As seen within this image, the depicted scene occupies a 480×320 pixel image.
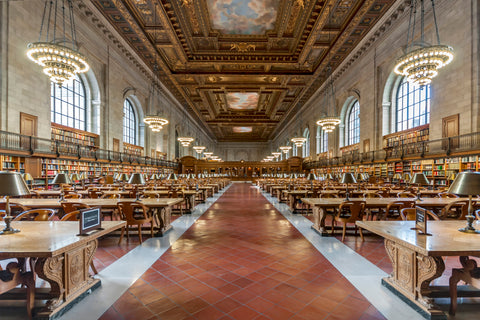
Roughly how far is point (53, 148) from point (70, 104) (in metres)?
3.92

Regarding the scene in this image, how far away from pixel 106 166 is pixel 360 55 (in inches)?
709

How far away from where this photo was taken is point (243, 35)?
13.4 meters

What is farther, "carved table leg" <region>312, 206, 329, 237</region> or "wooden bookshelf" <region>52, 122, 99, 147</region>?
"wooden bookshelf" <region>52, 122, 99, 147</region>

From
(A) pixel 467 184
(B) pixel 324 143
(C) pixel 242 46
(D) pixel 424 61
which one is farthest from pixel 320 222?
(B) pixel 324 143

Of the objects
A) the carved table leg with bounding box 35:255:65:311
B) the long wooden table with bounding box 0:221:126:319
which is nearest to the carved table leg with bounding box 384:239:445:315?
the long wooden table with bounding box 0:221:126:319

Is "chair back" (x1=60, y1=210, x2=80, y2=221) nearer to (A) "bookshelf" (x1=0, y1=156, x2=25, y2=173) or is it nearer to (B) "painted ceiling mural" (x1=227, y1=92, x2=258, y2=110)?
(A) "bookshelf" (x1=0, y1=156, x2=25, y2=173)

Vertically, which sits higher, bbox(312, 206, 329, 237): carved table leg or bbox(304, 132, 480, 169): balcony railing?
bbox(304, 132, 480, 169): balcony railing

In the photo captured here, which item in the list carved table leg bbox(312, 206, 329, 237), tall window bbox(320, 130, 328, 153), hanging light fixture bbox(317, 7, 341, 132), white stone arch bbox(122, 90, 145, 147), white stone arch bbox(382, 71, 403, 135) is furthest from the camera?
tall window bbox(320, 130, 328, 153)

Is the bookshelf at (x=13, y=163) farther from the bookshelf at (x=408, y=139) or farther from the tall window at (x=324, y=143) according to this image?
the tall window at (x=324, y=143)

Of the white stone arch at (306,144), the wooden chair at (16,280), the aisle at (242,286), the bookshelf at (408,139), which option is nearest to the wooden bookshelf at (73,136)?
the aisle at (242,286)

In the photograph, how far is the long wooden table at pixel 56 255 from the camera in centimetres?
200

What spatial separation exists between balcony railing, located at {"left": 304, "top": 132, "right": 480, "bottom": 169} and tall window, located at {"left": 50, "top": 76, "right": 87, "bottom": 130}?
675 inches

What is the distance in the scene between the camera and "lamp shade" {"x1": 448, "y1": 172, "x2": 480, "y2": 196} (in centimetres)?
206

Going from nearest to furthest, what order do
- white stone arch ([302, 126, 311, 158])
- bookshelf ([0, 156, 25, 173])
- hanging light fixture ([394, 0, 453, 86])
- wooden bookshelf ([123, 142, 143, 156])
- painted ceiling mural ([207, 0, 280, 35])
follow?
hanging light fixture ([394, 0, 453, 86]), bookshelf ([0, 156, 25, 173]), painted ceiling mural ([207, 0, 280, 35]), wooden bookshelf ([123, 142, 143, 156]), white stone arch ([302, 126, 311, 158])
